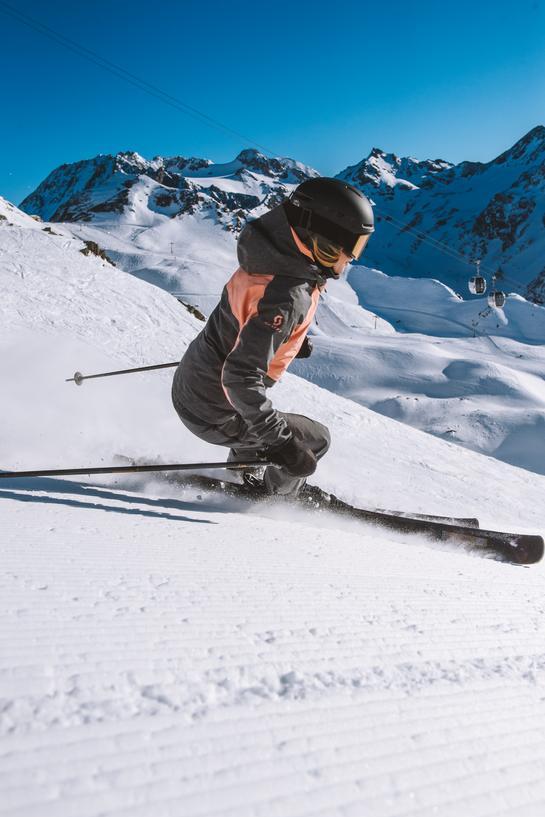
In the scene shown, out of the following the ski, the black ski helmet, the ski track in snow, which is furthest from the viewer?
the ski

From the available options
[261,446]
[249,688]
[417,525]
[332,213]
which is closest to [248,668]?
[249,688]

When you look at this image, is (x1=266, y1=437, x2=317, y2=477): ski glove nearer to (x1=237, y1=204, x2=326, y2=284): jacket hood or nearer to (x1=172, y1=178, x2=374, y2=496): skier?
(x1=172, y1=178, x2=374, y2=496): skier

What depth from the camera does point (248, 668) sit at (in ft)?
4.64

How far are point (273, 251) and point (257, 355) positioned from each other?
21.6 inches

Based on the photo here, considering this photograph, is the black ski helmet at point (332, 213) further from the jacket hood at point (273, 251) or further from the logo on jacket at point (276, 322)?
the logo on jacket at point (276, 322)

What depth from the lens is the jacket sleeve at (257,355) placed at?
10.0ft

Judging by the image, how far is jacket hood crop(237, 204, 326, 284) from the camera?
308cm

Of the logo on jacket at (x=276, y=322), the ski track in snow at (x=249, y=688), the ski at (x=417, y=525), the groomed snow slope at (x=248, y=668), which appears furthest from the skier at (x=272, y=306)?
the ski track in snow at (x=249, y=688)

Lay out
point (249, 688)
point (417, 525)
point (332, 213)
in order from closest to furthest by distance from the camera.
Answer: point (249, 688) → point (332, 213) → point (417, 525)

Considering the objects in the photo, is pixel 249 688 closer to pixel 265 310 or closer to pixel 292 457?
pixel 265 310

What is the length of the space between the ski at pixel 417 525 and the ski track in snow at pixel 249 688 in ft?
6.47

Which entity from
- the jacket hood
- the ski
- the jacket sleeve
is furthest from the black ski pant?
the jacket hood

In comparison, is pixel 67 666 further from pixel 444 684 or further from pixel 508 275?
pixel 508 275

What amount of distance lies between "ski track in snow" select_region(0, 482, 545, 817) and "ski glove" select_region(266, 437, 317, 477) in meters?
1.10
